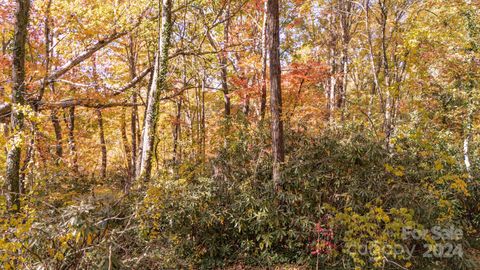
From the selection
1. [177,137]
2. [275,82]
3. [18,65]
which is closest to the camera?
[18,65]

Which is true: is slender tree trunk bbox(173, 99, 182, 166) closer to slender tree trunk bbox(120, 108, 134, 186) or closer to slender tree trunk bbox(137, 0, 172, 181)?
slender tree trunk bbox(137, 0, 172, 181)

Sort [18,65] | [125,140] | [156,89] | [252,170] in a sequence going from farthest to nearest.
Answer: [125,140], [156,89], [252,170], [18,65]

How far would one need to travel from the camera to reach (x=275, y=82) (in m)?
6.02

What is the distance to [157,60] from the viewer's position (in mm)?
7129

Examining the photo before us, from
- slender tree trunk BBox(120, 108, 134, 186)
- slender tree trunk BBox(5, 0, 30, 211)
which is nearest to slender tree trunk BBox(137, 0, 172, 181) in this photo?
slender tree trunk BBox(5, 0, 30, 211)

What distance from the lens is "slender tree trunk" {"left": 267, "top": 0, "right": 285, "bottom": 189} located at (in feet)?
19.4

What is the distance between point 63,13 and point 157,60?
4.02m

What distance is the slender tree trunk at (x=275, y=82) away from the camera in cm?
592

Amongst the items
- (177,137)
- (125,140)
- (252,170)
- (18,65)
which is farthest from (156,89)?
(125,140)

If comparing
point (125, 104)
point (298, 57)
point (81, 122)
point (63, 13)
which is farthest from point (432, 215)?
point (81, 122)

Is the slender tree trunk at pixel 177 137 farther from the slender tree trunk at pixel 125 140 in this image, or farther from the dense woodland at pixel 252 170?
the slender tree trunk at pixel 125 140

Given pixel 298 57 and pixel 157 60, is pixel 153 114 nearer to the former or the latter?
pixel 157 60

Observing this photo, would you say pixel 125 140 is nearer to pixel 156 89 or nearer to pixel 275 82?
pixel 156 89

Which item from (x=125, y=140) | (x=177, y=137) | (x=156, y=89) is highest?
(x=156, y=89)
